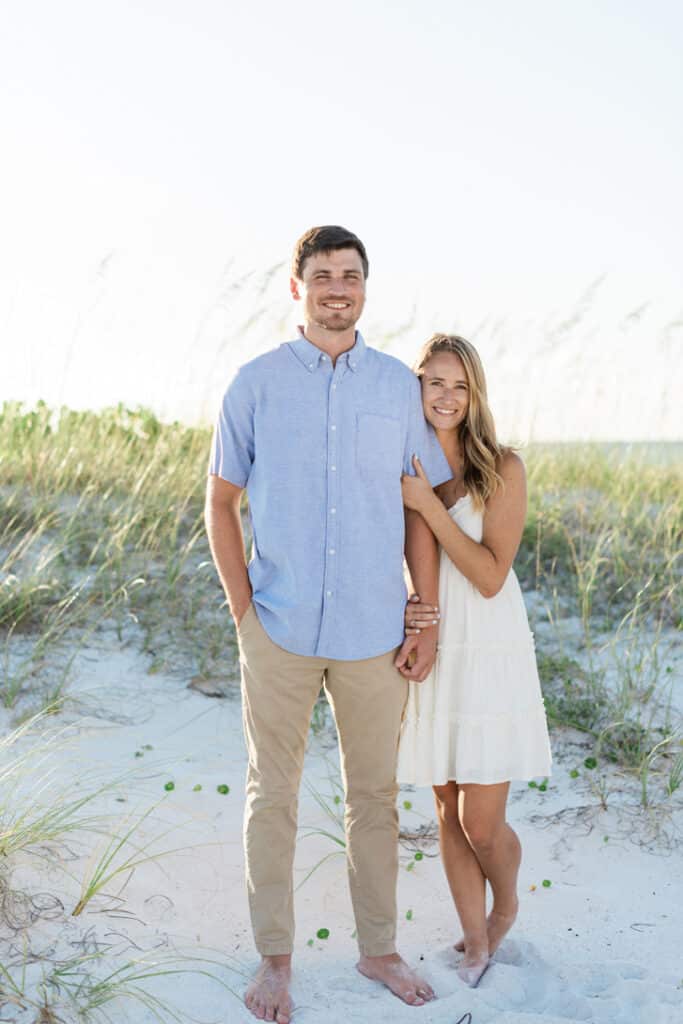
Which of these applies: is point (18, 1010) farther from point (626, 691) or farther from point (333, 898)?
point (626, 691)

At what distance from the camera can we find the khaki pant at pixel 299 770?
324cm

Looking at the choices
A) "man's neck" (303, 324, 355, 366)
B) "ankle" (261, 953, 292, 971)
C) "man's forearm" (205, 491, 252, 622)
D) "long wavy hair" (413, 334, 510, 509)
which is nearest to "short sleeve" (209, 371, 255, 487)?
"man's forearm" (205, 491, 252, 622)

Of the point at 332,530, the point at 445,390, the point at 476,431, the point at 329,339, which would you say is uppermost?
the point at 329,339

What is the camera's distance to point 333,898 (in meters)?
4.00

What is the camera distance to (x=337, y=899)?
4.00 m

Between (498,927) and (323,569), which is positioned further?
(498,927)

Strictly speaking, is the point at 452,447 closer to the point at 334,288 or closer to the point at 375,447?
the point at 375,447

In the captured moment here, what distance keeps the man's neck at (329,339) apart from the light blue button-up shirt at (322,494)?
3cm

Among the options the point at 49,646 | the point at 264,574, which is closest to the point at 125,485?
the point at 49,646

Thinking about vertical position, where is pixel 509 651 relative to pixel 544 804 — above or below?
above

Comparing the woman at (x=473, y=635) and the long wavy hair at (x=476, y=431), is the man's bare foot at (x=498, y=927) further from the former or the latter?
the long wavy hair at (x=476, y=431)

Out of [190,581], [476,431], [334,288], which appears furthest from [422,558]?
[190,581]

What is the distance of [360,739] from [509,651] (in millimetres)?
524

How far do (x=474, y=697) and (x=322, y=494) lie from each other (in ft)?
2.51
